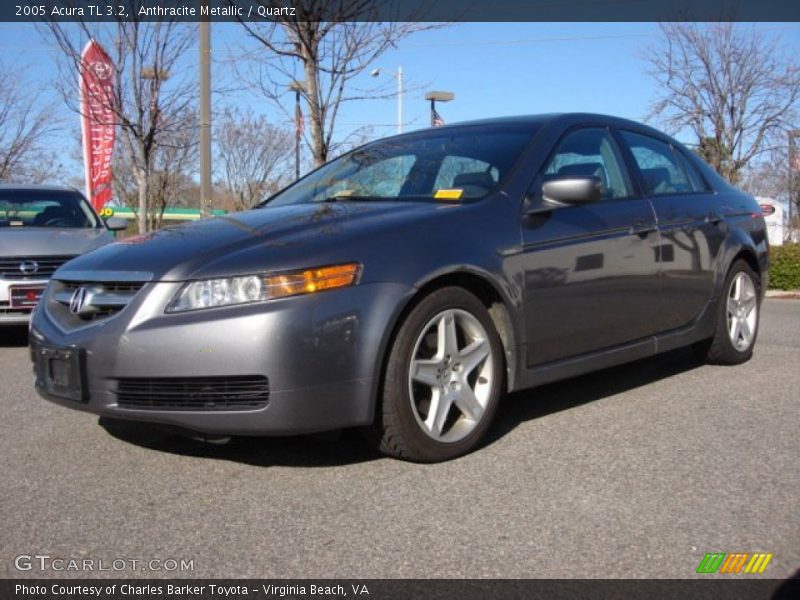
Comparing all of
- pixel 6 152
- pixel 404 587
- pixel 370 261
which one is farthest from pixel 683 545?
pixel 6 152

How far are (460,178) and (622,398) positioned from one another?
1.63m

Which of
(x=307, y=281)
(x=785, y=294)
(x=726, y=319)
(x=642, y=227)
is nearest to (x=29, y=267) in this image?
(x=307, y=281)

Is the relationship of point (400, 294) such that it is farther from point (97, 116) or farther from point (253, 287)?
point (97, 116)

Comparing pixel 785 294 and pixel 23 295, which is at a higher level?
pixel 23 295

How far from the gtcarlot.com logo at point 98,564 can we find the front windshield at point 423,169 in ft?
7.14

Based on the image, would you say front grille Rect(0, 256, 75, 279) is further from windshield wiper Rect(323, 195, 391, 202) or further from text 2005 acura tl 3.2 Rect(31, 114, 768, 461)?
windshield wiper Rect(323, 195, 391, 202)

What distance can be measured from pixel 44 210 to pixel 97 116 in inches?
263

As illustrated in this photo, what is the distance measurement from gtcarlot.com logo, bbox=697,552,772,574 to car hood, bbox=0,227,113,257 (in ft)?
20.2

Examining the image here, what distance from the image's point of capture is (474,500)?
3.18m

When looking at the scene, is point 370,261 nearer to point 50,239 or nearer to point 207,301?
point 207,301

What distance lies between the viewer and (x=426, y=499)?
3195mm

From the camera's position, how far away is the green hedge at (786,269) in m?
13.3

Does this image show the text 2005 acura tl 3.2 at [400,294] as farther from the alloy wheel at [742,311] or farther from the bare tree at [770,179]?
the bare tree at [770,179]

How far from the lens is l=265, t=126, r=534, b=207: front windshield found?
4.23 meters
